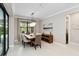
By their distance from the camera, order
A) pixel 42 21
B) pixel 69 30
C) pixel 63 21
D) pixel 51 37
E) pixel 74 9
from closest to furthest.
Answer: pixel 74 9 < pixel 63 21 < pixel 69 30 < pixel 51 37 < pixel 42 21

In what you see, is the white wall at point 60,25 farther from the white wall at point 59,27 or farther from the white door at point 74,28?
the white door at point 74,28

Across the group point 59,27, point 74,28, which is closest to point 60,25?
point 59,27

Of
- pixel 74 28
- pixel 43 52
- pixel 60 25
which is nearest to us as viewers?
pixel 43 52

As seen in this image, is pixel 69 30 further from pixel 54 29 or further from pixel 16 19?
pixel 16 19

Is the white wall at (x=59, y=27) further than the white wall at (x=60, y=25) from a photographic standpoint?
Yes

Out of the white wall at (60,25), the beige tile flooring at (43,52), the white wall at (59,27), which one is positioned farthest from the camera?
the white wall at (59,27)

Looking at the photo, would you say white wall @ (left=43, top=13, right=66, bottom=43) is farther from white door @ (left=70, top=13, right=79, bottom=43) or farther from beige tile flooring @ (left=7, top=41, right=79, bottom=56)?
beige tile flooring @ (left=7, top=41, right=79, bottom=56)

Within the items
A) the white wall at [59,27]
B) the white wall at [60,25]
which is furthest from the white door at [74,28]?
the white wall at [59,27]

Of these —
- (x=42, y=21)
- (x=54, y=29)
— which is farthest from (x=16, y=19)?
(x=54, y=29)

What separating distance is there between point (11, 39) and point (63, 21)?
149 inches

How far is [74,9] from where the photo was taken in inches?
194

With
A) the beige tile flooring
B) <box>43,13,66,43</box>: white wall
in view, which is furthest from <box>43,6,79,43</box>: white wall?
the beige tile flooring

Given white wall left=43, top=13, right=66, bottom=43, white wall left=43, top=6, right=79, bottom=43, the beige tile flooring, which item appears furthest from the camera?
white wall left=43, top=13, right=66, bottom=43

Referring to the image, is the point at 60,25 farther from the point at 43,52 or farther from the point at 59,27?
the point at 43,52
